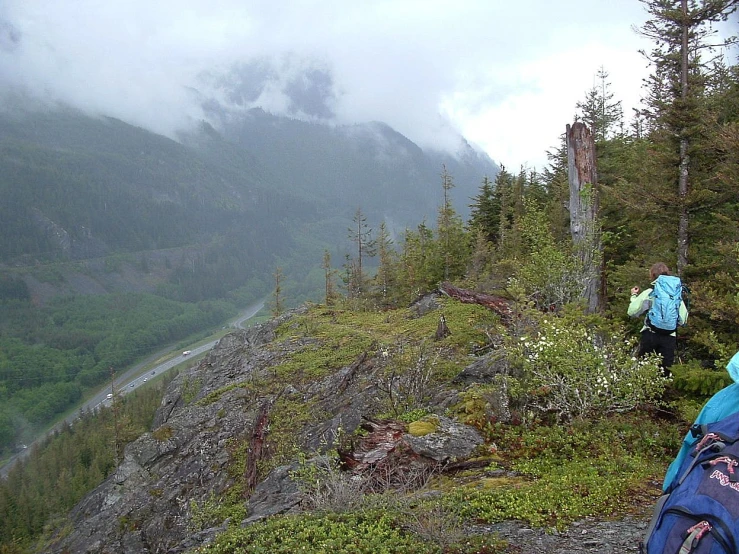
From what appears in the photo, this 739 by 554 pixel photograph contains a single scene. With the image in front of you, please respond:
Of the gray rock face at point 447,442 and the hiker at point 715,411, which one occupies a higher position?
the hiker at point 715,411

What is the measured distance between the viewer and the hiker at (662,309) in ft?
24.0

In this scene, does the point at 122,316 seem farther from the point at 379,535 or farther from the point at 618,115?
the point at 379,535

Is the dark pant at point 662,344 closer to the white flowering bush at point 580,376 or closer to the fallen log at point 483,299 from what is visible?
the white flowering bush at point 580,376

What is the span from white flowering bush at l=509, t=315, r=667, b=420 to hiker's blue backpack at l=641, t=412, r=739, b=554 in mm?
4414

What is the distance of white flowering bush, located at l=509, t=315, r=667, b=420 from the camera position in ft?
22.6

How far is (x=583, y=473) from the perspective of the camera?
5723 millimetres

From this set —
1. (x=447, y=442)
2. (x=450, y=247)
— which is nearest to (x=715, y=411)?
(x=447, y=442)

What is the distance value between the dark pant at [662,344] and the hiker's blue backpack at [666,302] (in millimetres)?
168

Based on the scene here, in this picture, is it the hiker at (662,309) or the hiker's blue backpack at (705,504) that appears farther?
the hiker at (662,309)

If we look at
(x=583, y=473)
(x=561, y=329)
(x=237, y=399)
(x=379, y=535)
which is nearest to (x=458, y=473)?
(x=583, y=473)

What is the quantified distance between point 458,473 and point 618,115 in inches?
1256

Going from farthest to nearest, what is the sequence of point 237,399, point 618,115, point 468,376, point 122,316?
point 122,316, point 618,115, point 237,399, point 468,376

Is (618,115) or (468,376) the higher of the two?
(618,115)

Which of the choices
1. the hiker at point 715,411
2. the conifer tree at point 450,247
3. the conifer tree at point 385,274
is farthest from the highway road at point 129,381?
the hiker at point 715,411
